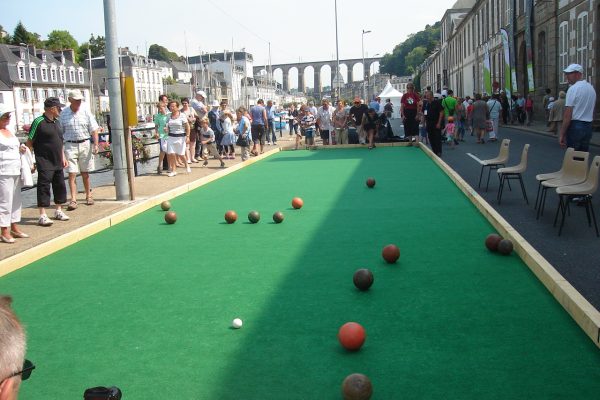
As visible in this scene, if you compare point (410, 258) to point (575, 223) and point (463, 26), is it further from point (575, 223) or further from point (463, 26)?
point (463, 26)

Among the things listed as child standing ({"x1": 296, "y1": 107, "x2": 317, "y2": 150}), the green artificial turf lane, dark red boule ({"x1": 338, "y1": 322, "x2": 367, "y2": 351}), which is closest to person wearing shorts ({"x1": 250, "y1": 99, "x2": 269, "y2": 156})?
child standing ({"x1": 296, "y1": 107, "x2": 317, "y2": 150})

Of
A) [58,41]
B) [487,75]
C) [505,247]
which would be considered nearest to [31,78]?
[58,41]

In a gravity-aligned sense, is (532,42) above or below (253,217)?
above

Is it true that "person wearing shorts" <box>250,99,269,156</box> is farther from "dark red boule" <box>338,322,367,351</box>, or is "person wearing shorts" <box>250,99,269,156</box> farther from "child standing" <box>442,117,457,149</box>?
"dark red boule" <box>338,322,367,351</box>

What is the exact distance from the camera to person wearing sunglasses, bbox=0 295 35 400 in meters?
1.77

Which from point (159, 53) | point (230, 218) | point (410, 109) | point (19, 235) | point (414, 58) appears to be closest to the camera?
point (19, 235)

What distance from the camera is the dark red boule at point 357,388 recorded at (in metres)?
3.43

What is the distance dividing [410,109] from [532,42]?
19808 mm

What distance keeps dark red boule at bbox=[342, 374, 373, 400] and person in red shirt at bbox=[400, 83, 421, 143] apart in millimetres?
17881

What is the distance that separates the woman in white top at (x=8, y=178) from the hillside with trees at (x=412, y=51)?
514 ft

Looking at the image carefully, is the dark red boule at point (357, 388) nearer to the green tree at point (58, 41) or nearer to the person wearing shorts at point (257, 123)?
the person wearing shorts at point (257, 123)

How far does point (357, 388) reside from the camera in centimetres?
343

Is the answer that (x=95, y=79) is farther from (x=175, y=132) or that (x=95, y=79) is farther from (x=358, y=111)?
Answer: (x=175, y=132)

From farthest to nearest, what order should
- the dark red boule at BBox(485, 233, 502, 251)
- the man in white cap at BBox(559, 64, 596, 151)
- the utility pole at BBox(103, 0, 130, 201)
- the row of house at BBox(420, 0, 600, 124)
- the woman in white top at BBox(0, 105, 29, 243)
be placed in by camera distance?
1. the row of house at BBox(420, 0, 600, 124)
2. the utility pole at BBox(103, 0, 130, 201)
3. the man in white cap at BBox(559, 64, 596, 151)
4. the woman in white top at BBox(0, 105, 29, 243)
5. the dark red boule at BBox(485, 233, 502, 251)
